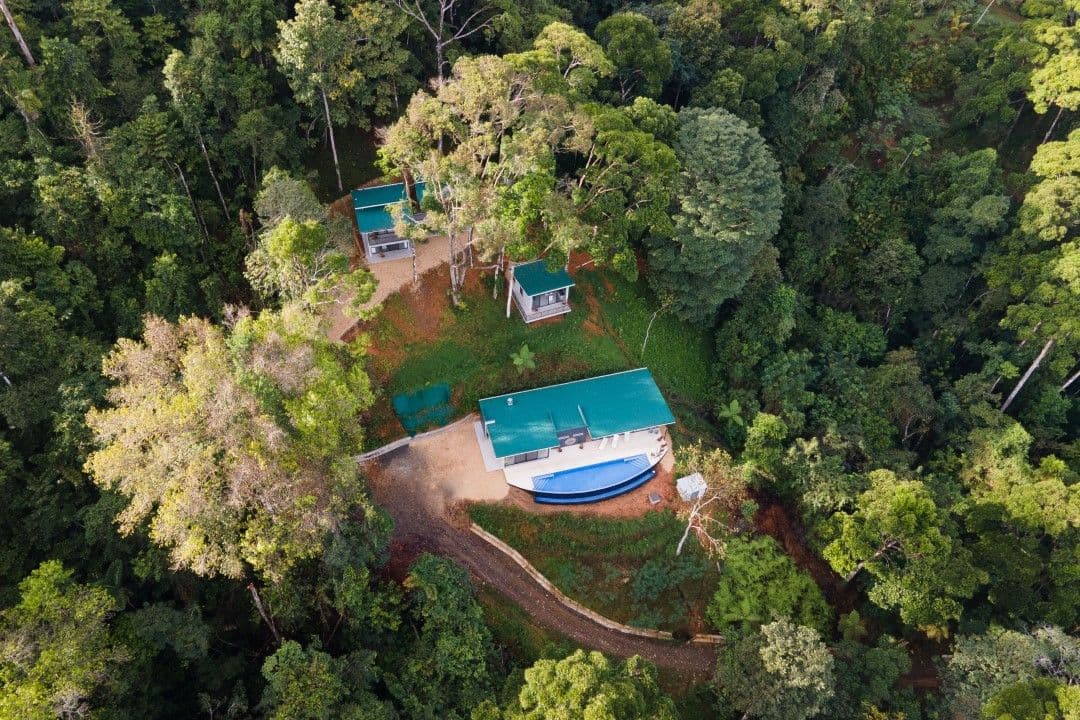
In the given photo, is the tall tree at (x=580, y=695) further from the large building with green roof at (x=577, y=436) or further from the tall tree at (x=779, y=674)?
the large building with green roof at (x=577, y=436)

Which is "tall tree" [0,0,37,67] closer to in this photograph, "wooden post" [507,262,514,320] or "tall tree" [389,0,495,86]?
"tall tree" [389,0,495,86]

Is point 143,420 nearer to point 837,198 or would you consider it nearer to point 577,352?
point 577,352

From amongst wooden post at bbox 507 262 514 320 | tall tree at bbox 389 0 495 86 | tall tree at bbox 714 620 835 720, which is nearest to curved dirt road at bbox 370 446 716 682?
tall tree at bbox 714 620 835 720

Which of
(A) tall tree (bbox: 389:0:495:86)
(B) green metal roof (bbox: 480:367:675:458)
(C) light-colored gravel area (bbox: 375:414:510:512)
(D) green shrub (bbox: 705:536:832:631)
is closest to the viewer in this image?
(D) green shrub (bbox: 705:536:832:631)

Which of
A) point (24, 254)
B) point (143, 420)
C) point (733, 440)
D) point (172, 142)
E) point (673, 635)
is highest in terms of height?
point (172, 142)

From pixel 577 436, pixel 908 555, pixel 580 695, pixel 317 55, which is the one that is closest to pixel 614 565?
pixel 577 436

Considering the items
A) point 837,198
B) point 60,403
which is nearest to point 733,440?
point 837,198
